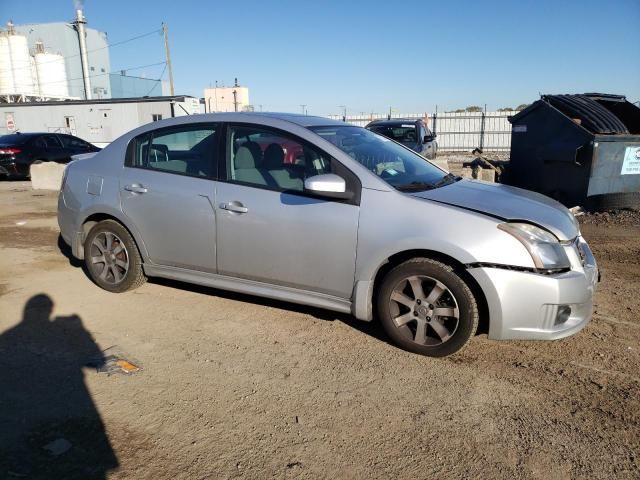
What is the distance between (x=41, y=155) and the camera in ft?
50.2

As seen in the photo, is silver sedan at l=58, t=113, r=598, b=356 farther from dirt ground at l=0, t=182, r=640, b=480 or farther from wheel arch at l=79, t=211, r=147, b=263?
dirt ground at l=0, t=182, r=640, b=480

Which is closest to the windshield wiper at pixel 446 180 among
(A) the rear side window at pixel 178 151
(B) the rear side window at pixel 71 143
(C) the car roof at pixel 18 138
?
(A) the rear side window at pixel 178 151

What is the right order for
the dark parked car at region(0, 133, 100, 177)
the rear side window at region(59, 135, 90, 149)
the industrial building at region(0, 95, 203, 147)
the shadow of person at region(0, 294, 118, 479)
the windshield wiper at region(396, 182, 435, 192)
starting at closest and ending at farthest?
the shadow of person at region(0, 294, 118, 479) → the windshield wiper at region(396, 182, 435, 192) → the dark parked car at region(0, 133, 100, 177) → the rear side window at region(59, 135, 90, 149) → the industrial building at region(0, 95, 203, 147)

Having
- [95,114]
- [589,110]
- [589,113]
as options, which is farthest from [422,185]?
[95,114]

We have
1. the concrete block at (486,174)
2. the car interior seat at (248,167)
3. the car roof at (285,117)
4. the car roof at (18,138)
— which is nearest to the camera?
the car interior seat at (248,167)

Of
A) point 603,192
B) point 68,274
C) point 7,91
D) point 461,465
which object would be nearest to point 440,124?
point 603,192

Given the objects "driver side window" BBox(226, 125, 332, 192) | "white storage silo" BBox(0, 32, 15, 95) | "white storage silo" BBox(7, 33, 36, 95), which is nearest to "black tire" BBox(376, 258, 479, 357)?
"driver side window" BBox(226, 125, 332, 192)

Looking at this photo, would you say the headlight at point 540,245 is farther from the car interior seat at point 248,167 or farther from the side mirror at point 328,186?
the car interior seat at point 248,167

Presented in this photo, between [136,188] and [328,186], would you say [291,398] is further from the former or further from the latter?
[136,188]

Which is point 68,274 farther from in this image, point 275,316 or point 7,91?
point 7,91

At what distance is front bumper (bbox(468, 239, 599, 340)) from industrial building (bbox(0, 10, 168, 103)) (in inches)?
1839

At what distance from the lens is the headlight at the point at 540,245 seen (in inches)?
127

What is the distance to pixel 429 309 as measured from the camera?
3484mm

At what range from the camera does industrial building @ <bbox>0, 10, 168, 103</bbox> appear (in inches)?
1628
